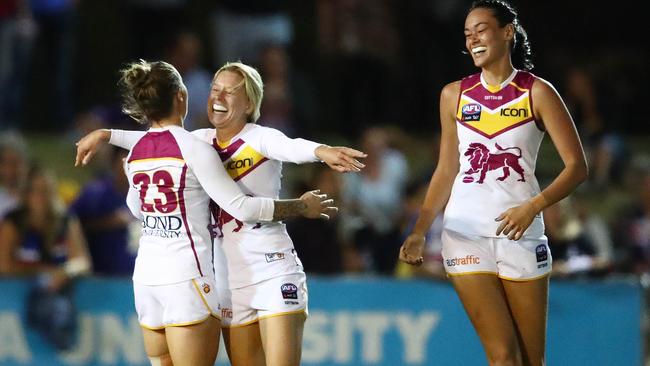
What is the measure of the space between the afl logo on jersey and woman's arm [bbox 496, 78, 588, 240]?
0.82 ft

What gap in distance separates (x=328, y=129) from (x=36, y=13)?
9.45ft

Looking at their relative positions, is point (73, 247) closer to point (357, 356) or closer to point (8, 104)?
point (357, 356)

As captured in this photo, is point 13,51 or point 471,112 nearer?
point 471,112

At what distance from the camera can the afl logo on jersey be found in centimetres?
520

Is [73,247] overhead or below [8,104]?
below

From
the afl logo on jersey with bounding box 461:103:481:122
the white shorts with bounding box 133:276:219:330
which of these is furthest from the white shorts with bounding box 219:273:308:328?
the afl logo on jersey with bounding box 461:103:481:122

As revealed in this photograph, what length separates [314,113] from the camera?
432 inches

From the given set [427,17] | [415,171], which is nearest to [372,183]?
[415,171]

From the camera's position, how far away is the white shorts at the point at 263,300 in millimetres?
5301

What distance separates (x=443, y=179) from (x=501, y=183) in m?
0.32

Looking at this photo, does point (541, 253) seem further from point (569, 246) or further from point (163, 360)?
point (569, 246)

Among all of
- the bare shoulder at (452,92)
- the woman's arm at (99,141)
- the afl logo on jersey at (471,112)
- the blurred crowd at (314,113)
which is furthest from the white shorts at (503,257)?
the blurred crowd at (314,113)

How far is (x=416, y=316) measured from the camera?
7898 millimetres

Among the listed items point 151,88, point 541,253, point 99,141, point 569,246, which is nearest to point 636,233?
point 569,246
